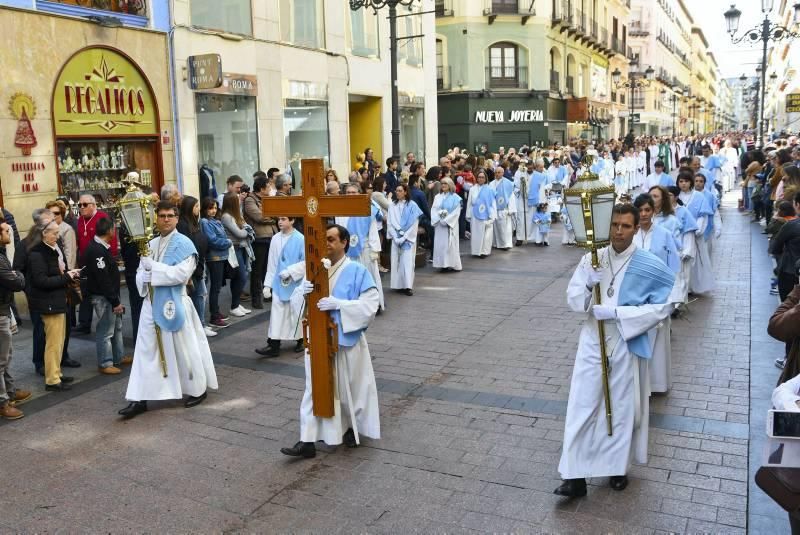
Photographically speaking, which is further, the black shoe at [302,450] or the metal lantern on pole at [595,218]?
the black shoe at [302,450]

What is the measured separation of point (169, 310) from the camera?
22.3 feet

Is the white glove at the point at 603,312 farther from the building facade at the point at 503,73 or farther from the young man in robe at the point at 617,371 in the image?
the building facade at the point at 503,73

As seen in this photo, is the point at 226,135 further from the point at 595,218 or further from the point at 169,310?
the point at 595,218

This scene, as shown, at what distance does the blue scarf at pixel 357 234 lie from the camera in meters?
10.4

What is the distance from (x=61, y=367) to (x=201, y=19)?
868 centimetres

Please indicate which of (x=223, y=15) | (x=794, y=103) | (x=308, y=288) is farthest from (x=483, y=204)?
(x=794, y=103)

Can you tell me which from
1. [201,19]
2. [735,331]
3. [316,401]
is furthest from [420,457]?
[201,19]

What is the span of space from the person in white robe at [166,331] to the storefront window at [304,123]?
963cm

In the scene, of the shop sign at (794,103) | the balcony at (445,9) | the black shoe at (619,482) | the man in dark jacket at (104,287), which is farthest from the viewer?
the balcony at (445,9)

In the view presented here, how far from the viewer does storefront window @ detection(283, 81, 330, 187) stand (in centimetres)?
1722

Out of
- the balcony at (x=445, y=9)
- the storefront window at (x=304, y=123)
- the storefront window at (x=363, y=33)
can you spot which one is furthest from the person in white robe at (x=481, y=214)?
the balcony at (x=445, y=9)

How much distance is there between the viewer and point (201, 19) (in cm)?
1452

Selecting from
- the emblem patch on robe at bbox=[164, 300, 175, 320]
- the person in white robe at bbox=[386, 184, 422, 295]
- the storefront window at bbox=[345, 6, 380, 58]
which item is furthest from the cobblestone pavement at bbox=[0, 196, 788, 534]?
the storefront window at bbox=[345, 6, 380, 58]

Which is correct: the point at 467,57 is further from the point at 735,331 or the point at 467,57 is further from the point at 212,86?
the point at 735,331
